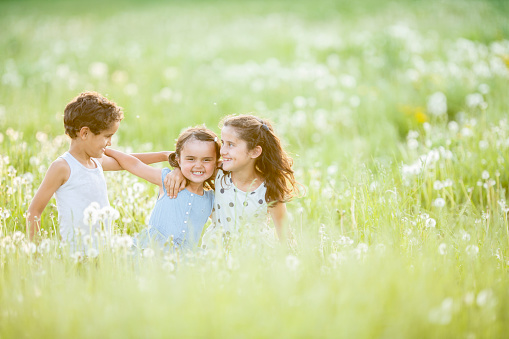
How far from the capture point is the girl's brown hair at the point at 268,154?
12.7 feet

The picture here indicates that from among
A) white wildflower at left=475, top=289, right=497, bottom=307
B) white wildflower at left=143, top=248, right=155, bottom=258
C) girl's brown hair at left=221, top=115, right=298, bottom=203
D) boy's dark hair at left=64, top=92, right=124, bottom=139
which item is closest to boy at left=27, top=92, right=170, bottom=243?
boy's dark hair at left=64, top=92, right=124, bottom=139

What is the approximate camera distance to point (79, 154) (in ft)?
11.9

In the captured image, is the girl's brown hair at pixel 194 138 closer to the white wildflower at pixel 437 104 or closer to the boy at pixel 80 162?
the boy at pixel 80 162

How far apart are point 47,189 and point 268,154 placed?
1.74 metres

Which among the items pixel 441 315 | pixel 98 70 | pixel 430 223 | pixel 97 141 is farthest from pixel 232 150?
pixel 98 70

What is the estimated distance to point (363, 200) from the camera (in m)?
3.78

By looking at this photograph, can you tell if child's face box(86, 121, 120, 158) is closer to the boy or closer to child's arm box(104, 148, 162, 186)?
the boy

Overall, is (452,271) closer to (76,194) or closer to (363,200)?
(363,200)

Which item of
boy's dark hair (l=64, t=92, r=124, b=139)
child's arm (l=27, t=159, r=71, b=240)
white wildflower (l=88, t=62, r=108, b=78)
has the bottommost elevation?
child's arm (l=27, t=159, r=71, b=240)

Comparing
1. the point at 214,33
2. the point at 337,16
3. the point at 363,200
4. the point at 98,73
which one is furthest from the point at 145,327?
the point at 337,16

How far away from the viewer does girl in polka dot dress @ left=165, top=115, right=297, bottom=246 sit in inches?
151

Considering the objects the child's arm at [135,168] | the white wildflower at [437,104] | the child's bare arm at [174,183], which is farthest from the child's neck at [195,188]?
the white wildflower at [437,104]

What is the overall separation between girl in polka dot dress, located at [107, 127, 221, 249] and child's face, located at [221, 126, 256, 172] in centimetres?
12

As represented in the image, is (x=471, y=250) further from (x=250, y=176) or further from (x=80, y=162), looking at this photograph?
(x=80, y=162)
